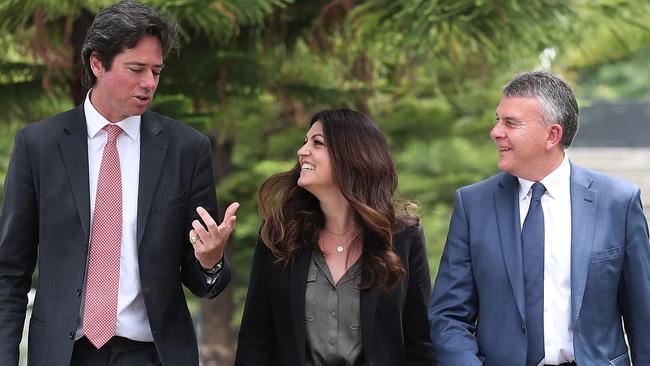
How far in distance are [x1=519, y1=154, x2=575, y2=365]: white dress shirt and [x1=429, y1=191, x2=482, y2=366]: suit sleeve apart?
23cm

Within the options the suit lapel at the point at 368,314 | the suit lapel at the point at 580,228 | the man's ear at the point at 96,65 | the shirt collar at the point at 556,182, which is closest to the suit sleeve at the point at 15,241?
the man's ear at the point at 96,65

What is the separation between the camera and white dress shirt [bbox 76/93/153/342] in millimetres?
3572

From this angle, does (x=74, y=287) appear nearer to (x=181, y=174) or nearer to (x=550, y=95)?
(x=181, y=174)

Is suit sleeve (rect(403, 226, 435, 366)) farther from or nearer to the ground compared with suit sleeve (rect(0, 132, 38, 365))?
nearer to the ground

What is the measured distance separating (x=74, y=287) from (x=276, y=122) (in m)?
6.05

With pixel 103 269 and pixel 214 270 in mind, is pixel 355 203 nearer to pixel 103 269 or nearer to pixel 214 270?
pixel 214 270

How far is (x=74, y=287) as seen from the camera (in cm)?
353

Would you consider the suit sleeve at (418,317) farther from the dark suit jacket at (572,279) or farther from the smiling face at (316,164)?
the smiling face at (316,164)

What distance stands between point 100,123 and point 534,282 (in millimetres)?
1510

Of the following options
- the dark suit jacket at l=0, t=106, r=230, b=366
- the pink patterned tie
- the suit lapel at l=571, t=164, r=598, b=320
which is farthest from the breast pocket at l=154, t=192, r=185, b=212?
the suit lapel at l=571, t=164, r=598, b=320

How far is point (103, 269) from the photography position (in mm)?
3543

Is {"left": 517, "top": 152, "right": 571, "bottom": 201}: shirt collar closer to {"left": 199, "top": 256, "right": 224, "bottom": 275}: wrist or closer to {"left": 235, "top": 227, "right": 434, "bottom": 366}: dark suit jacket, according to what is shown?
{"left": 235, "top": 227, "right": 434, "bottom": 366}: dark suit jacket

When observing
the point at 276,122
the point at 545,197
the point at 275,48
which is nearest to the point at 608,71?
the point at 276,122

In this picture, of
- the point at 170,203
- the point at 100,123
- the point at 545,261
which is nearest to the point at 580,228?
the point at 545,261
